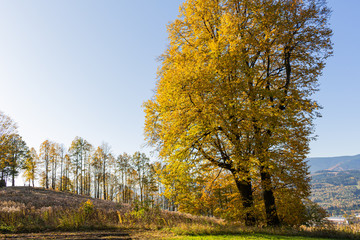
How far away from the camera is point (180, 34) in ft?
41.2

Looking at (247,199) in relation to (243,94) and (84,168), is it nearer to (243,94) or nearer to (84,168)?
(243,94)

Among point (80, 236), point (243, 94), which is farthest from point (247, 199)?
point (80, 236)

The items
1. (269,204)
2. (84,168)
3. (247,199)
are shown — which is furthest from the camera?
(84,168)

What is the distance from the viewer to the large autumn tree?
9.56 meters

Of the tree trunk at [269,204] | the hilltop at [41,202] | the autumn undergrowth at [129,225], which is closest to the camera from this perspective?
the autumn undergrowth at [129,225]

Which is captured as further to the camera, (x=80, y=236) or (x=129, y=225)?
(x=129, y=225)

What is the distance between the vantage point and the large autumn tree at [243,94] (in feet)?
31.4

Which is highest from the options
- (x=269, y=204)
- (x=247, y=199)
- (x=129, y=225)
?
(x=247, y=199)

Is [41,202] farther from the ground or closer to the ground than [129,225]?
farther from the ground

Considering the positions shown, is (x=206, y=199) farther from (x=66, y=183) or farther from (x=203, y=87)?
(x=66, y=183)

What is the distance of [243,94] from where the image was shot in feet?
36.7

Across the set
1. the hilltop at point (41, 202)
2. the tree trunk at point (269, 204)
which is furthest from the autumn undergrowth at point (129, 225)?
the hilltop at point (41, 202)

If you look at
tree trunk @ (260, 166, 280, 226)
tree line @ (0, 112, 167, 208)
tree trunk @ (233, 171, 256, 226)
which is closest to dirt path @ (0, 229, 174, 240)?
tree trunk @ (233, 171, 256, 226)

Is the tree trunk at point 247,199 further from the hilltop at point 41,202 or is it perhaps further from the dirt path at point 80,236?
the hilltop at point 41,202
